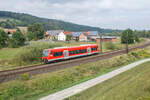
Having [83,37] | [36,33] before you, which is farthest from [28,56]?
[83,37]

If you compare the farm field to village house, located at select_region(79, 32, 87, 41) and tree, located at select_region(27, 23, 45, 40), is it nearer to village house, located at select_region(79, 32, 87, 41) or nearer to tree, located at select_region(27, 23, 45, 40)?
tree, located at select_region(27, 23, 45, 40)

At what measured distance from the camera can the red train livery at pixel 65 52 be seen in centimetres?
2514

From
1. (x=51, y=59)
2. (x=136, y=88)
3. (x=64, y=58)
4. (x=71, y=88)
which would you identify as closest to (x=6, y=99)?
(x=71, y=88)

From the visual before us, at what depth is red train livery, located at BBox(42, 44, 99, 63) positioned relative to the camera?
25.1 m

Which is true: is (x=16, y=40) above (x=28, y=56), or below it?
above

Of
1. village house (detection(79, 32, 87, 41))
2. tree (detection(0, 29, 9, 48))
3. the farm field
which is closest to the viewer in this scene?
the farm field

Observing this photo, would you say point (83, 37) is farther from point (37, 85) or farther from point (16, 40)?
point (37, 85)

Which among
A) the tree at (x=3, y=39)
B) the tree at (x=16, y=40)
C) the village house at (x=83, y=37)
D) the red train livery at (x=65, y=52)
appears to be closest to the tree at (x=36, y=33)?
the tree at (x=3, y=39)

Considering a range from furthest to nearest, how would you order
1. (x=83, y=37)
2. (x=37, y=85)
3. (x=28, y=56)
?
(x=83, y=37) → (x=28, y=56) → (x=37, y=85)

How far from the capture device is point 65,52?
27.5 m

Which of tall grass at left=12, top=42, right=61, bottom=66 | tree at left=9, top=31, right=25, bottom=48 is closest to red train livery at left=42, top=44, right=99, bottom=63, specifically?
tall grass at left=12, top=42, right=61, bottom=66

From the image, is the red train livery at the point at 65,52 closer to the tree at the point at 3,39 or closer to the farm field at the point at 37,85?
the farm field at the point at 37,85

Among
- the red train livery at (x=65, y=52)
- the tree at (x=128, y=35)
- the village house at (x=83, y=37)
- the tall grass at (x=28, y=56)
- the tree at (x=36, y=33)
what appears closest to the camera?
the red train livery at (x=65, y=52)

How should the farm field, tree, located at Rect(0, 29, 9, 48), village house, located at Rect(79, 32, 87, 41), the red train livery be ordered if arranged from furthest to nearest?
1. village house, located at Rect(79, 32, 87, 41)
2. tree, located at Rect(0, 29, 9, 48)
3. the red train livery
4. the farm field
